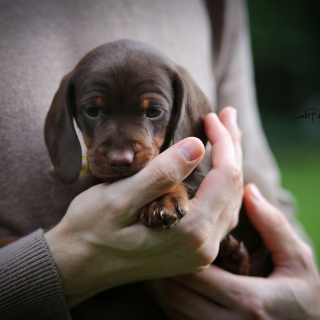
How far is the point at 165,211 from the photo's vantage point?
58.0 inches

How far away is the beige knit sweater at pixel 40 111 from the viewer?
1.69m

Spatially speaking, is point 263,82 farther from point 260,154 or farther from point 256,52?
point 260,154

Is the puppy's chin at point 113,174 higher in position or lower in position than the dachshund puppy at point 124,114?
lower

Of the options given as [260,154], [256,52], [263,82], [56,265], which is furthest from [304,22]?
[56,265]

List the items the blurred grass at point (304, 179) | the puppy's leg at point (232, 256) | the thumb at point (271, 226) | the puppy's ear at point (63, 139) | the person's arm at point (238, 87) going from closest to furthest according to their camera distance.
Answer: the puppy's ear at point (63, 139) < the puppy's leg at point (232, 256) < the thumb at point (271, 226) < the person's arm at point (238, 87) < the blurred grass at point (304, 179)

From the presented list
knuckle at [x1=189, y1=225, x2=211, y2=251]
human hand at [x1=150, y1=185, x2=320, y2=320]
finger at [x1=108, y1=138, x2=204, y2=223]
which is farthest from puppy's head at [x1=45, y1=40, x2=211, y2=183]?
human hand at [x1=150, y1=185, x2=320, y2=320]

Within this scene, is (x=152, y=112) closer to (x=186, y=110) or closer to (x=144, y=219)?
(x=186, y=110)

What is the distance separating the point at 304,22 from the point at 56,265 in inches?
183

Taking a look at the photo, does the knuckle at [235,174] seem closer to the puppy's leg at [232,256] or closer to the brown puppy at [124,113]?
the brown puppy at [124,113]

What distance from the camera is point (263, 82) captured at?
6836 millimetres

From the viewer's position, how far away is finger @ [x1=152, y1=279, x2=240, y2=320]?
204 centimetres

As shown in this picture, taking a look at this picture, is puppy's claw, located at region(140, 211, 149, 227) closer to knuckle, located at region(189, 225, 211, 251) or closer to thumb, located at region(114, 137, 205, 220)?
thumb, located at region(114, 137, 205, 220)

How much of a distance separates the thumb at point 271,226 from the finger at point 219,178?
2.12ft

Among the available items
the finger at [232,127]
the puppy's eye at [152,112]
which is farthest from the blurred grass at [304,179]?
the puppy's eye at [152,112]
